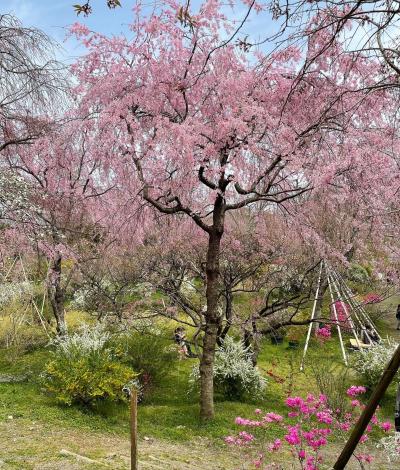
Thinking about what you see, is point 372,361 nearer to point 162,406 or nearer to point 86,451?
point 162,406

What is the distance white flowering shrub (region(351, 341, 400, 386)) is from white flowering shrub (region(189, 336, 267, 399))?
285 cm

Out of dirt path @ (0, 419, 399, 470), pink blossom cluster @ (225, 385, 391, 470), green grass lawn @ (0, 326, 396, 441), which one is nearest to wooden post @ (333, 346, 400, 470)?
pink blossom cluster @ (225, 385, 391, 470)

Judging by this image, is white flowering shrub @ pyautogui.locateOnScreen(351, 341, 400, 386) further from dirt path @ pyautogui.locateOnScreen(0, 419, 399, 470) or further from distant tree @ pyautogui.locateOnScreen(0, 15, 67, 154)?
distant tree @ pyautogui.locateOnScreen(0, 15, 67, 154)

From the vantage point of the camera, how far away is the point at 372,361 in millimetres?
10797

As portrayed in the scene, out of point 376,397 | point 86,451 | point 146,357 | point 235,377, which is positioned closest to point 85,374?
point 146,357

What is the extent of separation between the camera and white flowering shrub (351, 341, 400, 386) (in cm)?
1059

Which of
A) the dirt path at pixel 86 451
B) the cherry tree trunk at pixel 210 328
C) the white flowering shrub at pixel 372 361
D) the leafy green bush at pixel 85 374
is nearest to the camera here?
the dirt path at pixel 86 451

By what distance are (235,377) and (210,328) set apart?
2073 millimetres

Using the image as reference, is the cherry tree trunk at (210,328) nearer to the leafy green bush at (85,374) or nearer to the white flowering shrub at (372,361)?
the leafy green bush at (85,374)

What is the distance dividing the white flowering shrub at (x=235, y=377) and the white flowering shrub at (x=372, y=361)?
285cm

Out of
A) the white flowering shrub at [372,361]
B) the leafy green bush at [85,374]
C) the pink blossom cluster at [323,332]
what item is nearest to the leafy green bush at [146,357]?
the leafy green bush at [85,374]

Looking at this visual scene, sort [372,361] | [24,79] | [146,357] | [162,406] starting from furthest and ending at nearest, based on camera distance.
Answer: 1. [372,361]
2. [146,357]
3. [162,406]
4. [24,79]

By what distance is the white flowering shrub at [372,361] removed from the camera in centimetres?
1059

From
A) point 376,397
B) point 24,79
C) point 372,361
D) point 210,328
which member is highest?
point 24,79
